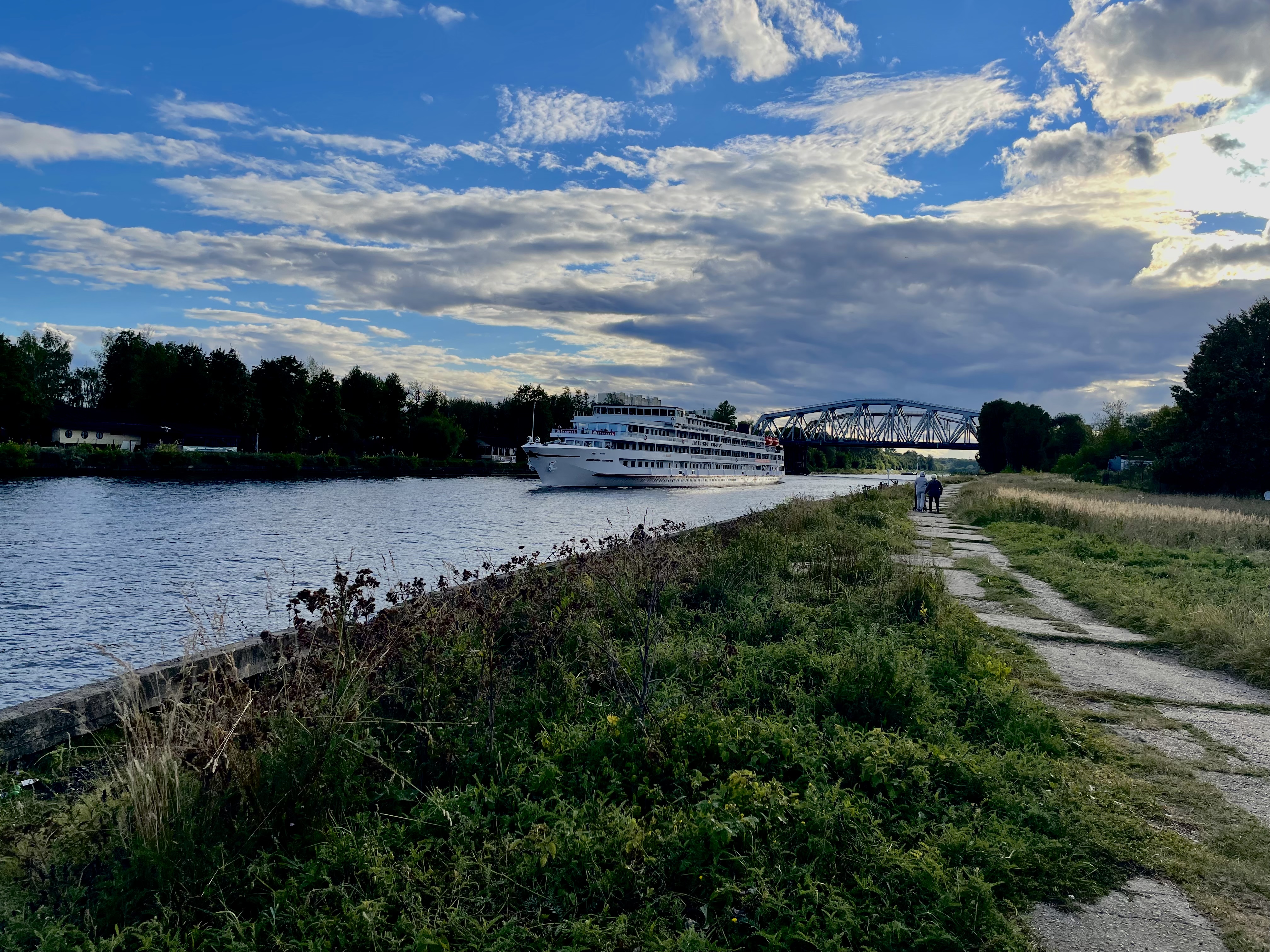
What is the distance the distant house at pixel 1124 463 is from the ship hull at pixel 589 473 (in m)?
41.1

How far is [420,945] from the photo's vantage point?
133 inches

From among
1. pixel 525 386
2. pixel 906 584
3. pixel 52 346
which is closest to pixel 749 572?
pixel 906 584

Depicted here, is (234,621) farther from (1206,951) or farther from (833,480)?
(833,480)

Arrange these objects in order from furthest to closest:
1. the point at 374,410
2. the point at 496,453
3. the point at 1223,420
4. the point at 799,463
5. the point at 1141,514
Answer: the point at 799,463, the point at 496,453, the point at 374,410, the point at 1223,420, the point at 1141,514

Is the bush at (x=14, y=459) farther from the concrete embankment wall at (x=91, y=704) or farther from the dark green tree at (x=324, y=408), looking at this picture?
the concrete embankment wall at (x=91, y=704)

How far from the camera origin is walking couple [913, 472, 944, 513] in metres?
38.1

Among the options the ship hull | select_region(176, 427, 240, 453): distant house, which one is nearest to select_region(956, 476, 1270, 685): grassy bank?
the ship hull

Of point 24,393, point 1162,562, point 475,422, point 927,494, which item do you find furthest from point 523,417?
point 1162,562

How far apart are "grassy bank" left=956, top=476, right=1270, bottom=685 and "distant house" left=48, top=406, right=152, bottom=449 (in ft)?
267

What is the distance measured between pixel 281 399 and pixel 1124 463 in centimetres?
8793

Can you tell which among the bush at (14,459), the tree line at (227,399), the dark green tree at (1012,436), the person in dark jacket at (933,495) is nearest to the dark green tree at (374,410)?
the tree line at (227,399)

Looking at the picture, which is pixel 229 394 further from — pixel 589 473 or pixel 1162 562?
pixel 1162 562

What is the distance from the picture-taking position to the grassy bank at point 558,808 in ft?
12.1

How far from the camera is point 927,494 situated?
3866 centimetres
